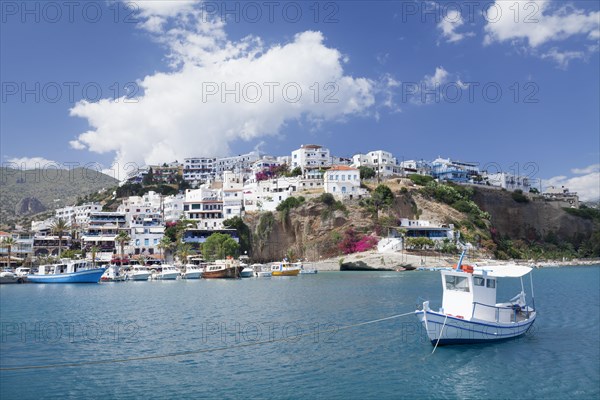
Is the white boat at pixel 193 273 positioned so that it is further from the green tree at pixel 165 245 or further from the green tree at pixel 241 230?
the green tree at pixel 241 230

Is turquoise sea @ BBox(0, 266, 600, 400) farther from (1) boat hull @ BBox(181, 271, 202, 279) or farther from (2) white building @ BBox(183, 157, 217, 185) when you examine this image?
(2) white building @ BBox(183, 157, 217, 185)

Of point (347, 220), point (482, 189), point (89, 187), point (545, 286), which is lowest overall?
point (545, 286)

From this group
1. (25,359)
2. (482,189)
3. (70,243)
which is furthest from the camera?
(482,189)

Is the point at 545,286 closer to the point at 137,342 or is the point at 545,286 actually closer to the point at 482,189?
the point at 137,342

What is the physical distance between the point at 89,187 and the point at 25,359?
18589 cm

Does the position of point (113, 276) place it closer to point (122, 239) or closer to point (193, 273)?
point (193, 273)

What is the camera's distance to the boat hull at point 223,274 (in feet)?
219

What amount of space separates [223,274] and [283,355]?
47.5 metres

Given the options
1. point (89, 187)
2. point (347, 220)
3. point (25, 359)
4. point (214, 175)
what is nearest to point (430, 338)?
point (25, 359)

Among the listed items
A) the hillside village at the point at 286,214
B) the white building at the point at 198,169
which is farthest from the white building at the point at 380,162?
the white building at the point at 198,169

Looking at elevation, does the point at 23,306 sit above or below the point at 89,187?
below

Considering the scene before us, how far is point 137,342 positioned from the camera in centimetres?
2366

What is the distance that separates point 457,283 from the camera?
22.3 m

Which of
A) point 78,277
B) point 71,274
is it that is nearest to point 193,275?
point 78,277
